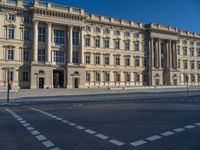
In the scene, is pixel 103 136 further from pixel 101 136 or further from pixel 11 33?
pixel 11 33

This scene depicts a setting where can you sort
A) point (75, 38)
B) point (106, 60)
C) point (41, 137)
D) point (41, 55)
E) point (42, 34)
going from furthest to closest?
point (106, 60) < point (75, 38) < point (42, 34) < point (41, 55) < point (41, 137)

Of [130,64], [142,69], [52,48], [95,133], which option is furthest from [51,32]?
[95,133]

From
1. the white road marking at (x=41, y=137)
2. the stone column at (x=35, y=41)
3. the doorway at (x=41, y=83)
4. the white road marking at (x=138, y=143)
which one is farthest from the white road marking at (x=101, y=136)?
the doorway at (x=41, y=83)

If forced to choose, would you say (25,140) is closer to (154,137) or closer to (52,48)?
(154,137)

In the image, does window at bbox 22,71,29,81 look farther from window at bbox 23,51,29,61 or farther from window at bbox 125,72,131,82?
window at bbox 125,72,131,82

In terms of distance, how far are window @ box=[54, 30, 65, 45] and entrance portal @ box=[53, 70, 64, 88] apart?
7094 mm

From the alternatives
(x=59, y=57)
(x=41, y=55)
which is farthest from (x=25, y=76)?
(x=59, y=57)

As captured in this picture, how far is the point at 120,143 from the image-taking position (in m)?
7.25

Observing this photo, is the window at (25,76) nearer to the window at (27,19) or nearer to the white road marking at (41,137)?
the window at (27,19)

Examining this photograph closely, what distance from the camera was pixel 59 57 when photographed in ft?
166

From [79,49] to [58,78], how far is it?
8.69 metres

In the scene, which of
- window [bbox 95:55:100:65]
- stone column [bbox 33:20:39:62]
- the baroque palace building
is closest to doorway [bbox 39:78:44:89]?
the baroque palace building

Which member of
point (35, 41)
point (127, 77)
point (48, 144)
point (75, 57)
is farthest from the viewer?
point (127, 77)

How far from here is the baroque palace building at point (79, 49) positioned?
152 ft
